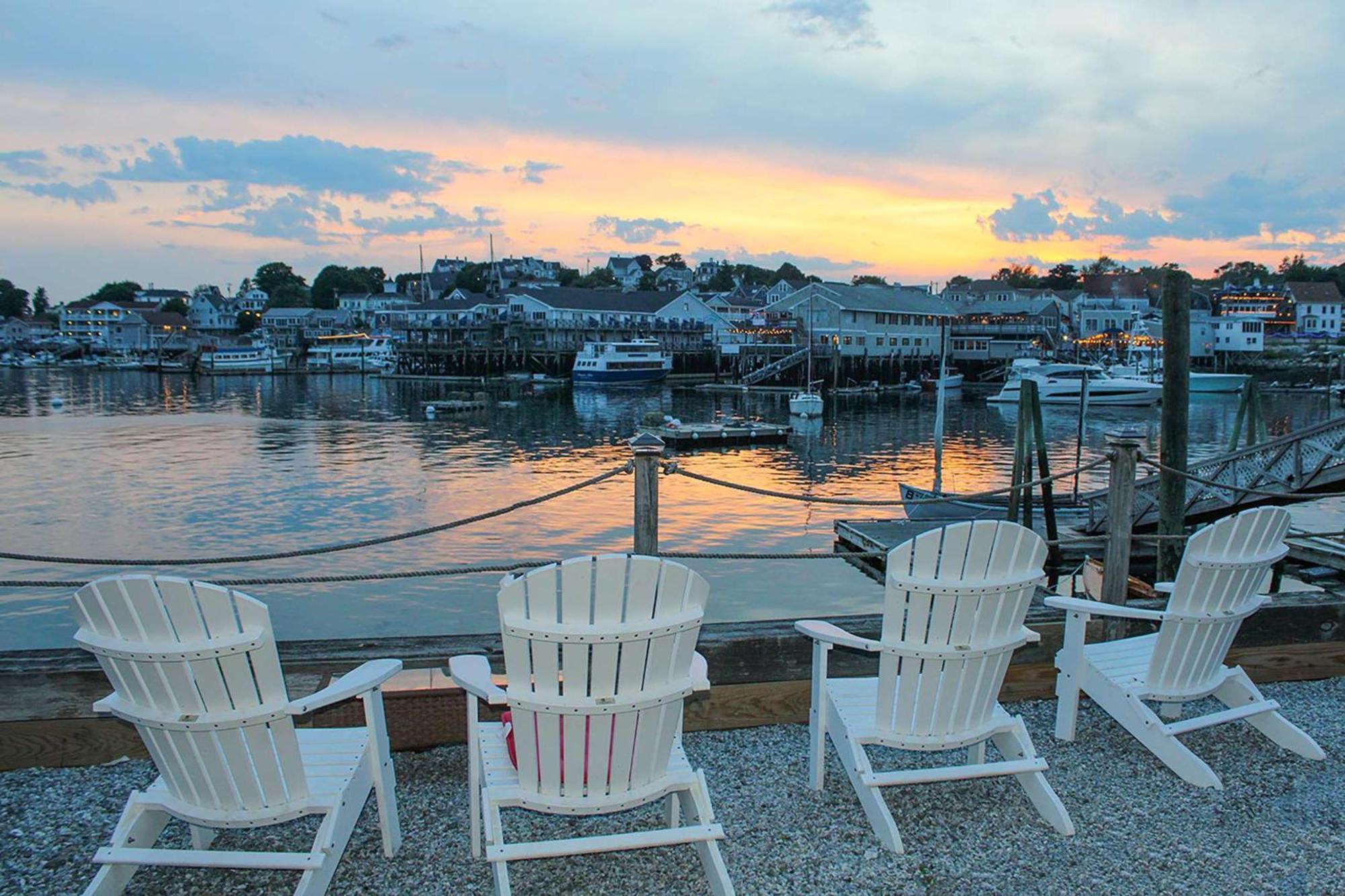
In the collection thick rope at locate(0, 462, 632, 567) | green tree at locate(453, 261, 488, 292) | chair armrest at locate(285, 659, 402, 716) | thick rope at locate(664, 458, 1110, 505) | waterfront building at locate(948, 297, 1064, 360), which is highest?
green tree at locate(453, 261, 488, 292)

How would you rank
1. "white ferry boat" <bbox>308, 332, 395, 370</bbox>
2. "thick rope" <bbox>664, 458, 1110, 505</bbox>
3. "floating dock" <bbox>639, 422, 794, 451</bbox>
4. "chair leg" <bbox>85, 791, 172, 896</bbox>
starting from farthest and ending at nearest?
1. "white ferry boat" <bbox>308, 332, 395, 370</bbox>
2. "floating dock" <bbox>639, 422, 794, 451</bbox>
3. "thick rope" <bbox>664, 458, 1110, 505</bbox>
4. "chair leg" <bbox>85, 791, 172, 896</bbox>

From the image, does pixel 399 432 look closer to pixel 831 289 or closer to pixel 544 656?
pixel 544 656

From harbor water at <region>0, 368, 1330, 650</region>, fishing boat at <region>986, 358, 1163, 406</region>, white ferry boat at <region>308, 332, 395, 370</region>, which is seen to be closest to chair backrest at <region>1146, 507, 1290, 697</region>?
harbor water at <region>0, 368, 1330, 650</region>

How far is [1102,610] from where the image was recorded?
3.70 m

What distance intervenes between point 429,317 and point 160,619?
3455 inches

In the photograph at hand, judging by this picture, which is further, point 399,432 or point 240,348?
point 240,348

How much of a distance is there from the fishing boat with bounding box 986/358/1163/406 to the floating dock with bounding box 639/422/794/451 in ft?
72.9

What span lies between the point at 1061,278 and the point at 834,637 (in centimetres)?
13086

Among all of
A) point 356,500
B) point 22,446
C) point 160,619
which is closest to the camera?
point 160,619

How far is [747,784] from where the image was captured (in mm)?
3588

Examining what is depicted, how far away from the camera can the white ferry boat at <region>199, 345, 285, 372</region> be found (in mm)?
87312

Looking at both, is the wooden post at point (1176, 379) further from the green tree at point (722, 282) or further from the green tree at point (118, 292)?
the green tree at point (118, 292)

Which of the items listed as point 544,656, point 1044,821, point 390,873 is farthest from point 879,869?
point 390,873

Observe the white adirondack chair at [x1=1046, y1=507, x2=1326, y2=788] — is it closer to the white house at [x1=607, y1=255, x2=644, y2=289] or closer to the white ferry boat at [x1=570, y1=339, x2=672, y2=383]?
the white ferry boat at [x1=570, y1=339, x2=672, y2=383]
